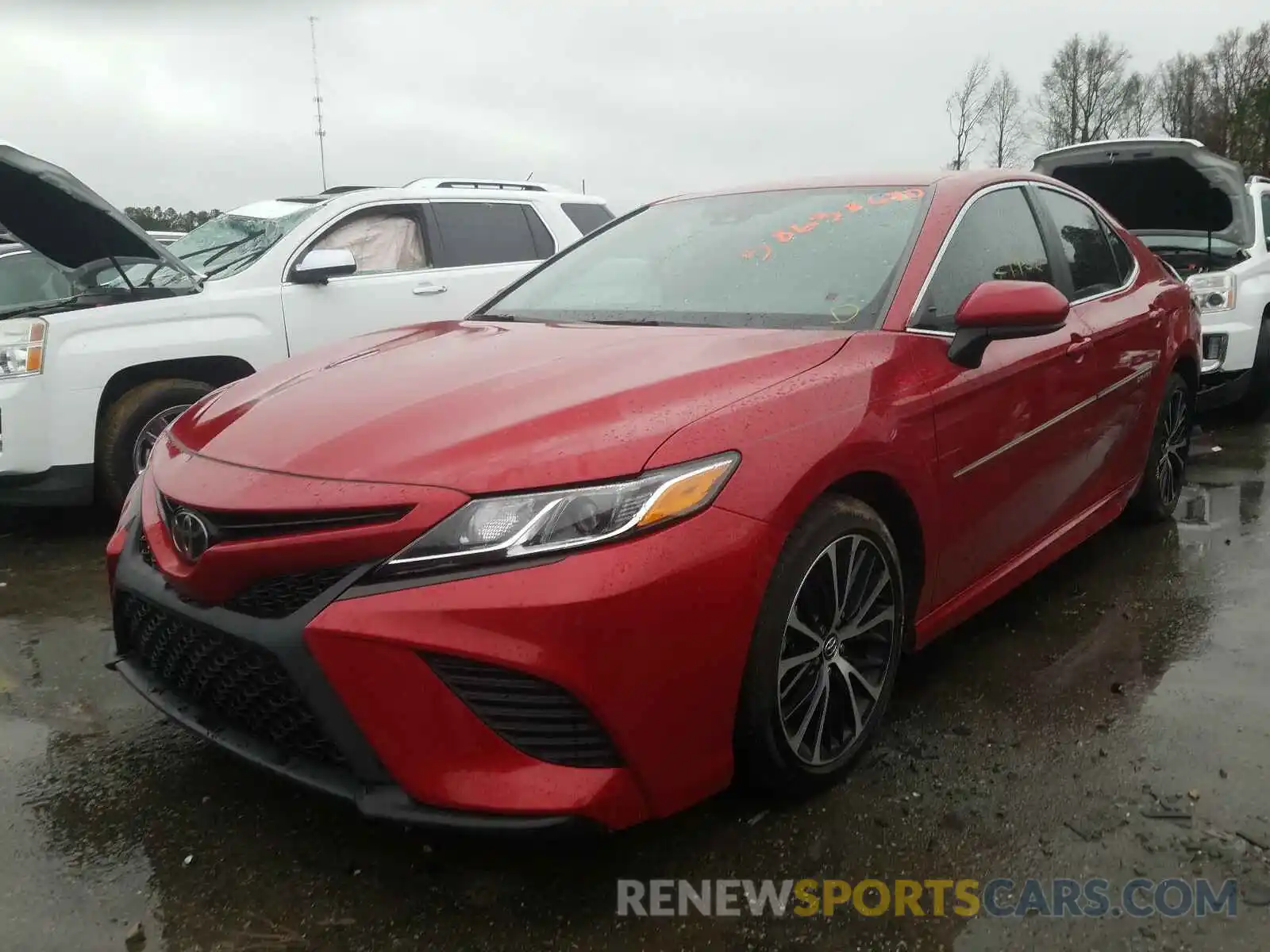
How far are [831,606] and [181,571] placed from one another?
56.3 inches

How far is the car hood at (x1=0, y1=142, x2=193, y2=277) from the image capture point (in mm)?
4430

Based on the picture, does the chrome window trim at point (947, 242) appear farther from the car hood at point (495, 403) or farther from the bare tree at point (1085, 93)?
the bare tree at point (1085, 93)

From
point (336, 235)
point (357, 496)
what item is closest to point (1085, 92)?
point (336, 235)

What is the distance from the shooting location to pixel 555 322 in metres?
3.07

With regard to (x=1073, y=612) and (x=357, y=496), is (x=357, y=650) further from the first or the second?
(x=1073, y=612)

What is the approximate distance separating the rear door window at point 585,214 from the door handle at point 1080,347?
13.7 ft

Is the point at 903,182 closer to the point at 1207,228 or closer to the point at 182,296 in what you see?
the point at 182,296

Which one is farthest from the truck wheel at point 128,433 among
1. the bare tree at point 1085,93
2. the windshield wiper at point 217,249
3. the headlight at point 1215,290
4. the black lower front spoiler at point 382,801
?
the bare tree at point 1085,93

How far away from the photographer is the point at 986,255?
319 centimetres

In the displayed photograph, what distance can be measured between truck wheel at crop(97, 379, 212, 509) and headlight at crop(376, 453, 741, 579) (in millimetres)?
3442

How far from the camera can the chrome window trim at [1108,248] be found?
3.75 metres

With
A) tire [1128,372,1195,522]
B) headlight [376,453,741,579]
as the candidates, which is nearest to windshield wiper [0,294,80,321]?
headlight [376,453,741,579]

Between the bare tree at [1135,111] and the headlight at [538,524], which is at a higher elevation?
the bare tree at [1135,111]

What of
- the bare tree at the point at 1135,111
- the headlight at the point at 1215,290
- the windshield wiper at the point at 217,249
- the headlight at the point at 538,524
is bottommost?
the headlight at the point at 538,524
